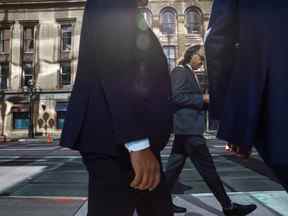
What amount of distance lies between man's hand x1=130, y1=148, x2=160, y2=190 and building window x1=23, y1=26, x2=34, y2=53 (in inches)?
1430

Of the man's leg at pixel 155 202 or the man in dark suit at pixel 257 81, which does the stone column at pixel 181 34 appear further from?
the man in dark suit at pixel 257 81

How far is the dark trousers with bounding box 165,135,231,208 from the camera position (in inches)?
158

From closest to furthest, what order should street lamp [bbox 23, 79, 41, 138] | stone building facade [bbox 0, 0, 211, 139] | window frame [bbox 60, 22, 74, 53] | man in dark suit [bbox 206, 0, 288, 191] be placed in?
1. man in dark suit [bbox 206, 0, 288, 191]
2. street lamp [bbox 23, 79, 41, 138]
3. stone building facade [bbox 0, 0, 211, 139]
4. window frame [bbox 60, 22, 74, 53]

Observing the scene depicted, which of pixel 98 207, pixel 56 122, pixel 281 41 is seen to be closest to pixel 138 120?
pixel 98 207

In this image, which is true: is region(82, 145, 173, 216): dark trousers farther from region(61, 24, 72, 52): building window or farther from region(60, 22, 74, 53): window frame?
region(61, 24, 72, 52): building window

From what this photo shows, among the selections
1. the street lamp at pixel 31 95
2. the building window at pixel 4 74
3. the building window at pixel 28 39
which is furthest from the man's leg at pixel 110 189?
the building window at pixel 4 74

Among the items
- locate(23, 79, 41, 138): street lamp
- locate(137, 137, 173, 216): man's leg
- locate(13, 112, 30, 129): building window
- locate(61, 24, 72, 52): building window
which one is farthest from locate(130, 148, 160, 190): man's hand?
locate(61, 24, 72, 52): building window

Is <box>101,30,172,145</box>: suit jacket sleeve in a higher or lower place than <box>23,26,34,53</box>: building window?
lower

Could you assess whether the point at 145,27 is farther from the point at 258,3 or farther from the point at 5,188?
the point at 5,188

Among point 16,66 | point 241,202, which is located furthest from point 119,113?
point 16,66

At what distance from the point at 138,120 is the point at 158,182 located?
299 millimetres

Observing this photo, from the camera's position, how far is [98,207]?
1.63 meters

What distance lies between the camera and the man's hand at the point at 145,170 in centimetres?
152

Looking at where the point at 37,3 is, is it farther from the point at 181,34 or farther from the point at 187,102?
the point at 187,102
